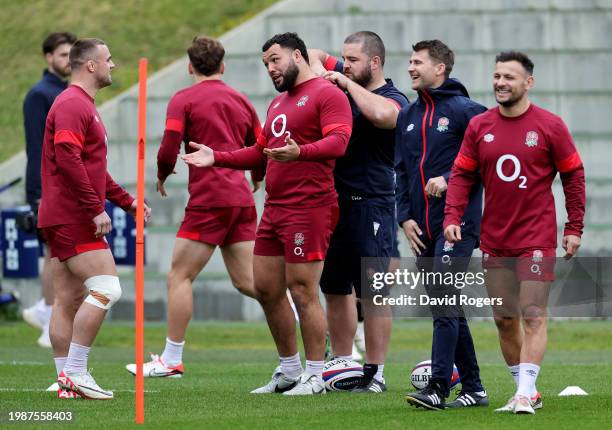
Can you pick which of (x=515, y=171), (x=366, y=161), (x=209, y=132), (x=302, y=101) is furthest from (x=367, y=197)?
(x=515, y=171)

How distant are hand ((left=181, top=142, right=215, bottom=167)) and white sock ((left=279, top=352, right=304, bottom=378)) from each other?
1.67 m

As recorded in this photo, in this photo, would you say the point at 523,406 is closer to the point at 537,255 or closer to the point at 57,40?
the point at 537,255

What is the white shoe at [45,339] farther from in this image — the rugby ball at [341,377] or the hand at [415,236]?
the hand at [415,236]

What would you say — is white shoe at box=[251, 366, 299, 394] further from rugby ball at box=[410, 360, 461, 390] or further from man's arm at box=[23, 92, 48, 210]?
man's arm at box=[23, 92, 48, 210]

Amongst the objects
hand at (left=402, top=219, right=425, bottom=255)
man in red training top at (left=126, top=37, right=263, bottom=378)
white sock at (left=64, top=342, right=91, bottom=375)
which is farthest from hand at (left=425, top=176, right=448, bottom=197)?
man in red training top at (left=126, top=37, right=263, bottom=378)

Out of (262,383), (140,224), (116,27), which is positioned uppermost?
(116,27)

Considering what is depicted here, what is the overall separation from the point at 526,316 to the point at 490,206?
673 mm

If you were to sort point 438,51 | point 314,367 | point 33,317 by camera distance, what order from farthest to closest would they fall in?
point 33,317 < point 314,367 < point 438,51

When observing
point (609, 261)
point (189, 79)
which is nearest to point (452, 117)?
point (609, 261)

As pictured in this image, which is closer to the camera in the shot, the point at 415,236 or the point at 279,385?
the point at 415,236

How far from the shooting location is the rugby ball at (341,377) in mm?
9828

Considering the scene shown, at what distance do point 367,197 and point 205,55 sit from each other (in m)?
2.01

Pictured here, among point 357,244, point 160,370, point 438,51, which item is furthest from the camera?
point 160,370

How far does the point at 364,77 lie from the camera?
9.89m
